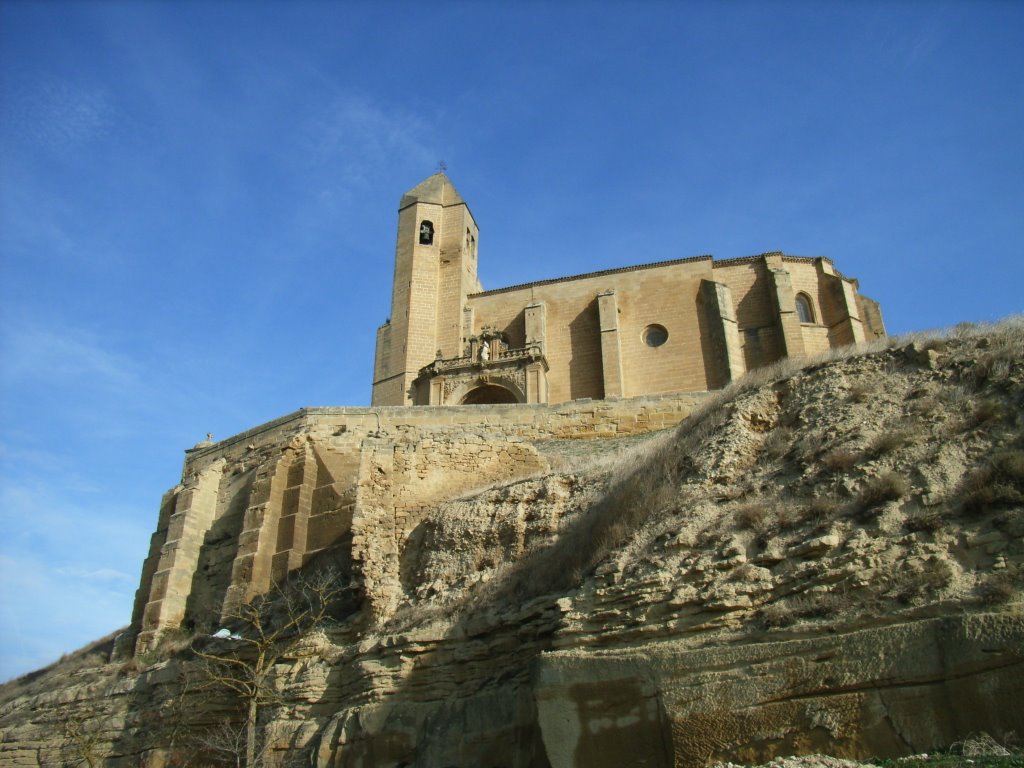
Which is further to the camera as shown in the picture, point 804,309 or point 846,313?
point 804,309

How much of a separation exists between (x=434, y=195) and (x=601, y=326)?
10276 millimetres

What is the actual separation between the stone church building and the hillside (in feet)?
54.4

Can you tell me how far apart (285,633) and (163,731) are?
2803 millimetres

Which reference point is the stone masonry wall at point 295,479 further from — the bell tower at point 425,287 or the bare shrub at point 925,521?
the bell tower at point 425,287

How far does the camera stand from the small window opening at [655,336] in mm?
32688

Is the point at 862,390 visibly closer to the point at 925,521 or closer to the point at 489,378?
the point at 925,521

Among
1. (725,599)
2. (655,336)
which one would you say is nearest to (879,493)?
(725,599)

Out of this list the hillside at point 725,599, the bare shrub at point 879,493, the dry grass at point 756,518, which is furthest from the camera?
the dry grass at point 756,518

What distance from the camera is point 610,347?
31.8m

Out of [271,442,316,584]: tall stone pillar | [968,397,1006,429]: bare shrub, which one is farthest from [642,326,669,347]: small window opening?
[968,397,1006,429]: bare shrub

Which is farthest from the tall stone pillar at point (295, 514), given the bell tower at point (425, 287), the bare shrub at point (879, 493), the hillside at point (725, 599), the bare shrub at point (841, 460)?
the bare shrub at point (879, 493)

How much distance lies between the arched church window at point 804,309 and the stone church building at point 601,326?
0.04 meters

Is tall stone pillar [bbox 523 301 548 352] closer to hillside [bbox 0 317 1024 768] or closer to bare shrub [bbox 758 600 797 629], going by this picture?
hillside [bbox 0 317 1024 768]

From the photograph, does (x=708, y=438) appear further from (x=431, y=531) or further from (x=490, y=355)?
(x=490, y=355)
